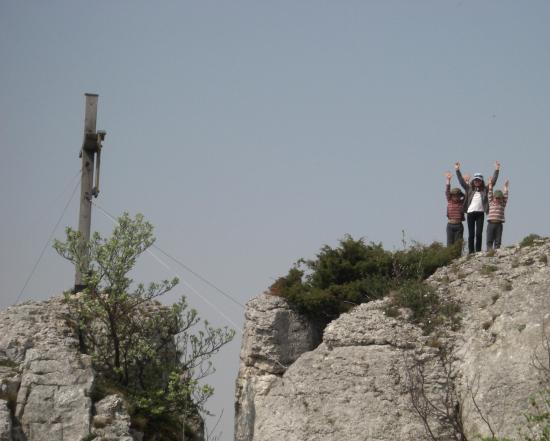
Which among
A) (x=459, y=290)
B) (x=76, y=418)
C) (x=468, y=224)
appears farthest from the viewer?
(x=468, y=224)

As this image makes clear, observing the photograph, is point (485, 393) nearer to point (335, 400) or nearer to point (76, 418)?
point (335, 400)

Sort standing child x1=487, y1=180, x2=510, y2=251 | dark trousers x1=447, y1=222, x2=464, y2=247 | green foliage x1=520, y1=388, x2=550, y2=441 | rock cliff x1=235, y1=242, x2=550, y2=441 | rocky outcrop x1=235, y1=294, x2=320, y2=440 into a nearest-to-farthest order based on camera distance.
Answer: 1. green foliage x1=520, y1=388, x2=550, y2=441
2. rock cliff x1=235, y1=242, x2=550, y2=441
3. rocky outcrop x1=235, y1=294, x2=320, y2=440
4. standing child x1=487, y1=180, x2=510, y2=251
5. dark trousers x1=447, y1=222, x2=464, y2=247

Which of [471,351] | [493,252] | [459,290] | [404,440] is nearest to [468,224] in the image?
[493,252]

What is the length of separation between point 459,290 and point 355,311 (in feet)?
7.74

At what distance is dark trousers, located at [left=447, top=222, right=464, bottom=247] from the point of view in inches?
1121

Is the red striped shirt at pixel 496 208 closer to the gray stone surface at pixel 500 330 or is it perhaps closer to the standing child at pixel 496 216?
the standing child at pixel 496 216

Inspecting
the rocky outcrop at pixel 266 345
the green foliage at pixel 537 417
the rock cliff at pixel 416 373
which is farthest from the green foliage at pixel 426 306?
the green foliage at pixel 537 417

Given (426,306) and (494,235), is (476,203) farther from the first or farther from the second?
(426,306)

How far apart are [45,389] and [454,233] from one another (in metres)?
10.7

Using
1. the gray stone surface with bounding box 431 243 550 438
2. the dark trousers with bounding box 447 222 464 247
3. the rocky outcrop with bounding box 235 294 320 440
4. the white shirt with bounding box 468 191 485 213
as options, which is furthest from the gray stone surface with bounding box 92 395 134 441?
the white shirt with bounding box 468 191 485 213

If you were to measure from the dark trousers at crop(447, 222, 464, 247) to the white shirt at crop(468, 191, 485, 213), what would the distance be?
2.76ft

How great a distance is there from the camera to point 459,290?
25.2m

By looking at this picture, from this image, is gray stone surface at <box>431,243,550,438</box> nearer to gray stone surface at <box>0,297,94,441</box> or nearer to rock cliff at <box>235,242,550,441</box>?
rock cliff at <box>235,242,550,441</box>

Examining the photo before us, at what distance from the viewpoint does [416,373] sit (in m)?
22.5
